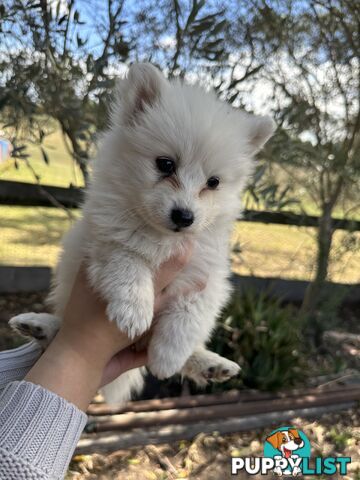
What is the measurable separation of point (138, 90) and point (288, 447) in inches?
99.9

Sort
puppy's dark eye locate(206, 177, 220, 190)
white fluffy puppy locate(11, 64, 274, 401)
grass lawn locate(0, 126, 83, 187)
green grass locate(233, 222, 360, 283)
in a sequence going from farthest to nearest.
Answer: green grass locate(233, 222, 360, 283) < grass lawn locate(0, 126, 83, 187) < puppy's dark eye locate(206, 177, 220, 190) < white fluffy puppy locate(11, 64, 274, 401)

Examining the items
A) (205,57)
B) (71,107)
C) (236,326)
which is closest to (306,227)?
(236,326)

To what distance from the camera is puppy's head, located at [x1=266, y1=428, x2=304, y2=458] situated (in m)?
2.86

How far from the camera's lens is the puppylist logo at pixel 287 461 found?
8.83 feet

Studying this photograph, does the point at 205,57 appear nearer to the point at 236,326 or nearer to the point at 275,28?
the point at 275,28

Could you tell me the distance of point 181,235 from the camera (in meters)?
1.59

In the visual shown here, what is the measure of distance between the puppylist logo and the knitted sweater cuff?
1862mm

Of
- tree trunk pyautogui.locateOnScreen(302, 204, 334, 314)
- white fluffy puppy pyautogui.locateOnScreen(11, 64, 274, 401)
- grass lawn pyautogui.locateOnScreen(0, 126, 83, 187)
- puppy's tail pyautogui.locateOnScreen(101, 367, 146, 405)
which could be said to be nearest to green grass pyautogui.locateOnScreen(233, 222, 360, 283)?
tree trunk pyautogui.locateOnScreen(302, 204, 334, 314)

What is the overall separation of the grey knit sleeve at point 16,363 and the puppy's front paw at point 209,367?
0.70 meters

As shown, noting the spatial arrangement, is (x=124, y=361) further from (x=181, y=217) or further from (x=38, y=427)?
(x=181, y=217)

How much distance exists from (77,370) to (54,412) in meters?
0.19

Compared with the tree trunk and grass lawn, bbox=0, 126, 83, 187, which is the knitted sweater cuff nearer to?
grass lawn, bbox=0, 126, 83, 187

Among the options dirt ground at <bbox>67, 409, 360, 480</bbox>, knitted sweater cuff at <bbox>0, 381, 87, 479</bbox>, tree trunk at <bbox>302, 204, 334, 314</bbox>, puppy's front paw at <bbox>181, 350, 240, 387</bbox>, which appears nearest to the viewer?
knitted sweater cuff at <bbox>0, 381, 87, 479</bbox>

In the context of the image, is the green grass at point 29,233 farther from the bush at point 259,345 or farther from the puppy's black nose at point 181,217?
the puppy's black nose at point 181,217
